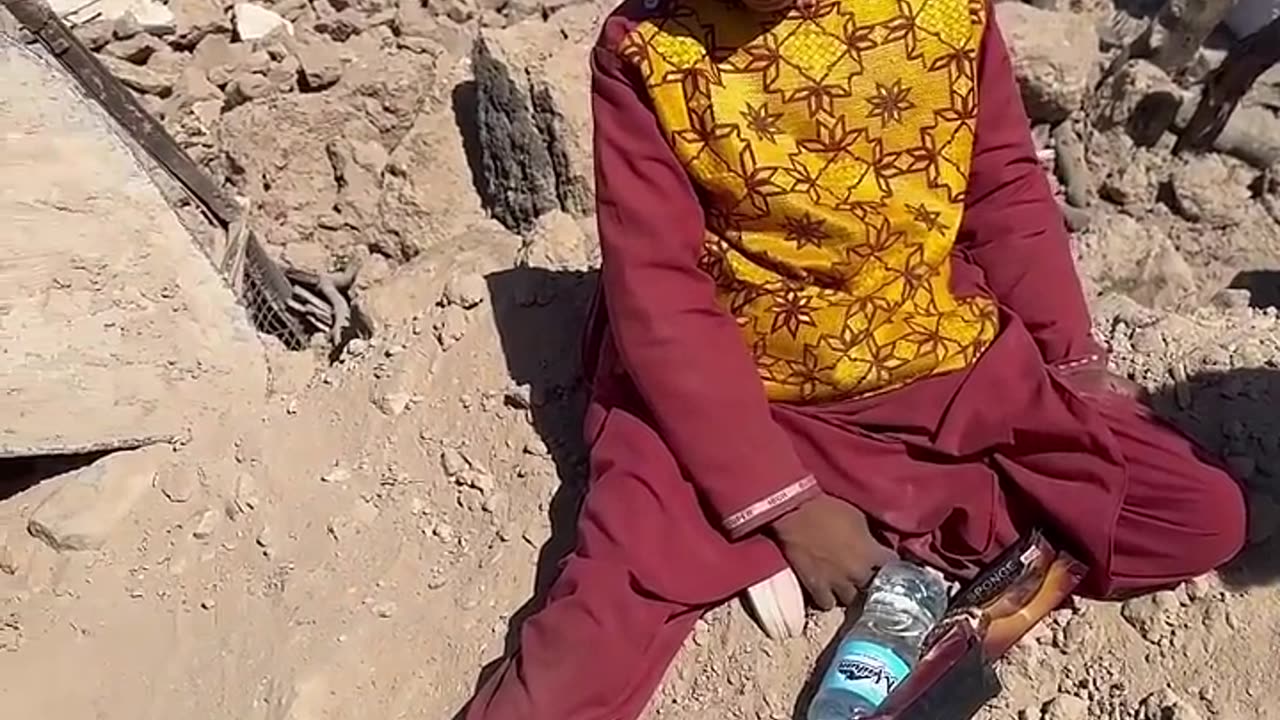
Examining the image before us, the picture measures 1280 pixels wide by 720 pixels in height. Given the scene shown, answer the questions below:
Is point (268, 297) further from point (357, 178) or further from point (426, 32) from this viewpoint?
point (426, 32)

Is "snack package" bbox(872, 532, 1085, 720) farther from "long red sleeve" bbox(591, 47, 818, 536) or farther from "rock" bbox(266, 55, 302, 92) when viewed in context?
"rock" bbox(266, 55, 302, 92)

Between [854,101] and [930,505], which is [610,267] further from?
[930,505]

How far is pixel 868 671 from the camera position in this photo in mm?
1837

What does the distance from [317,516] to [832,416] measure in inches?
29.5

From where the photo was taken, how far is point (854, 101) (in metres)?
1.88

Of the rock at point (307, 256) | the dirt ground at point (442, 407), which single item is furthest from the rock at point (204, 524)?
the rock at point (307, 256)

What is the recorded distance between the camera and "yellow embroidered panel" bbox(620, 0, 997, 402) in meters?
1.86

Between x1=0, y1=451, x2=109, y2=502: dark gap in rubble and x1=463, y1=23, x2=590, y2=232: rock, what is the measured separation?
2.55ft

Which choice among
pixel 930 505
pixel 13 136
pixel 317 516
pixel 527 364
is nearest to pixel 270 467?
pixel 317 516

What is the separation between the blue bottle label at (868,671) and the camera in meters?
1.83

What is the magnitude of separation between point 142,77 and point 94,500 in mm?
823

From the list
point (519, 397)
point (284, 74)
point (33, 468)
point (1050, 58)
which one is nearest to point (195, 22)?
point (284, 74)

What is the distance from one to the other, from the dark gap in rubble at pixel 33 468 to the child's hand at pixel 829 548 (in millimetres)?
1131

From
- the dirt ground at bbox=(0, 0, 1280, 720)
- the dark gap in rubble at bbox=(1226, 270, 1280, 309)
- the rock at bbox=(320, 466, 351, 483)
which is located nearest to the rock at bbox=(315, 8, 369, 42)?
the dirt ground at bbox=(0, 0, 1280, 720)
